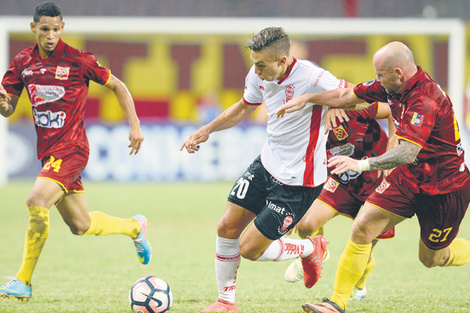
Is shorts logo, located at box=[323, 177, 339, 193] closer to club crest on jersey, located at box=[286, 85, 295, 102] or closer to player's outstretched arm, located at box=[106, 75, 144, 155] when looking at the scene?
club crest on jersey, located at box=[286, 85, 295, 102]

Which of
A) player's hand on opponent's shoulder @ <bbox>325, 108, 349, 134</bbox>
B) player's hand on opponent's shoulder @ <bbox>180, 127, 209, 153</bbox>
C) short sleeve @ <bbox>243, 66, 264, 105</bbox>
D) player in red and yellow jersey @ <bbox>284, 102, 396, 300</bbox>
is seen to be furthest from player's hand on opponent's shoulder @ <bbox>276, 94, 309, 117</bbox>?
player in red and yellow jersey @ <bbox>284, 102, 396, 300</bbox>

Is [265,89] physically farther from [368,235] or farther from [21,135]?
[21,135]

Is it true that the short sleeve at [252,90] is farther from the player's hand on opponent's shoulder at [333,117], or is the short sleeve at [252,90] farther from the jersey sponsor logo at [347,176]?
the jersey sponsor logo at [347,176]

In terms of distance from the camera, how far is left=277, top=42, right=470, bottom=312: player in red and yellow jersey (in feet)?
15.0

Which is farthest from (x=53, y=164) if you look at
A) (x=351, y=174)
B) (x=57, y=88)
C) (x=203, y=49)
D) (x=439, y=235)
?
(x=203, y=49)

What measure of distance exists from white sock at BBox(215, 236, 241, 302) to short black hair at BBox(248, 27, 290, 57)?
1.44m

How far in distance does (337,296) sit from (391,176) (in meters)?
0.98

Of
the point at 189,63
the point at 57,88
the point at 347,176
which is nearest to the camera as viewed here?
the point at 57,88

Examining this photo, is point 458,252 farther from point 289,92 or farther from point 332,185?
point 289,92

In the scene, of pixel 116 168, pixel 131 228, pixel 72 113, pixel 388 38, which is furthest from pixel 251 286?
pixel 388 38

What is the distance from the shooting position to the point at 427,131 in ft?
14.5

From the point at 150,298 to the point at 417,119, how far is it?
2221mm

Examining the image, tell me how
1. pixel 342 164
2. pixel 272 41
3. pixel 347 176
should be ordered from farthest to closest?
1. pixel 347 176
2. pixel 272 41
3. pixel 342 164

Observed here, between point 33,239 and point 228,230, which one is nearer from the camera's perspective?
point 228,230
